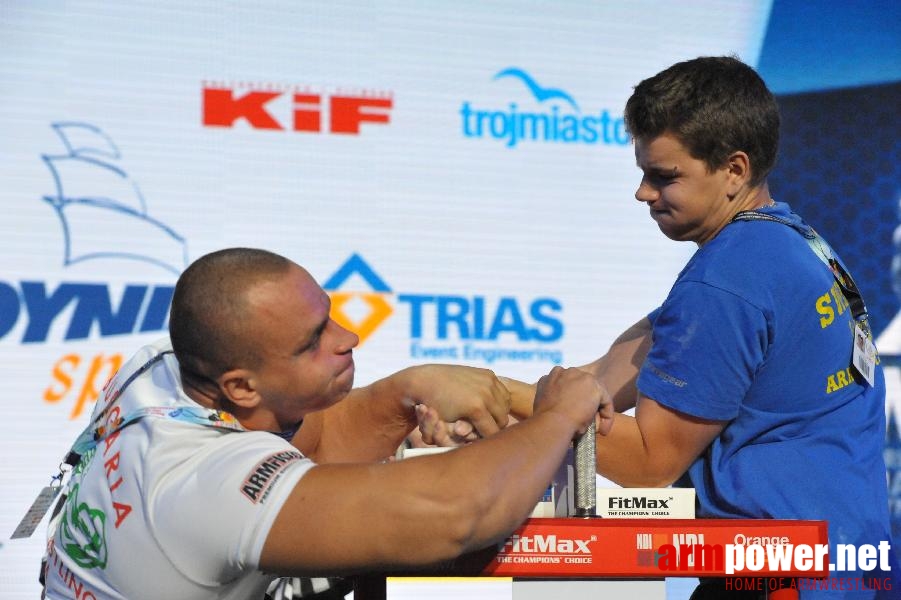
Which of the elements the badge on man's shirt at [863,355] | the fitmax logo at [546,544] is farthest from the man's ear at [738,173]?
the fitmax logo at [546,544]

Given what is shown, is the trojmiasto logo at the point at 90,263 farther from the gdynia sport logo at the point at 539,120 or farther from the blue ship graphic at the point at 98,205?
the gdynia sport logo at the point at 539,120

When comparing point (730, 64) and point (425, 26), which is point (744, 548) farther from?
point (425, 26)

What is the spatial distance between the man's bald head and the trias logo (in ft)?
6.86

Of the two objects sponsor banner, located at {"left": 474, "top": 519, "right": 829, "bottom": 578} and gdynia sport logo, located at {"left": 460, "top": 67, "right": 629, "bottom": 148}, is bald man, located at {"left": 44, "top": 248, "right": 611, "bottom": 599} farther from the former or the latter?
gdynia sport logo, located at {"left": 460, "top": 67, "right": 629, "bottom": 148}

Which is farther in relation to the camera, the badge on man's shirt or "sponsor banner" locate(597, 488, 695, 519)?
the badge on man's shirt

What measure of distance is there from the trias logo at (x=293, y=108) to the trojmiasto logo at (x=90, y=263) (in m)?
0.38

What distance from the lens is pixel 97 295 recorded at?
3.44 metres

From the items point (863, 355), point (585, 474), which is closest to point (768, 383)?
point (863, 355)

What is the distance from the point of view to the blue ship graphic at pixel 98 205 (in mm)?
3422

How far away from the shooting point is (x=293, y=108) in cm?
359

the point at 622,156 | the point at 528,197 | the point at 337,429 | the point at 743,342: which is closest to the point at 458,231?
the point at 528,197

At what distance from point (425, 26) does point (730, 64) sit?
6.70 ft

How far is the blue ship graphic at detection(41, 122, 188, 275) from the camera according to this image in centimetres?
342

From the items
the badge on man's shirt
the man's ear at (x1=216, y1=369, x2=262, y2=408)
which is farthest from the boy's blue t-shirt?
the man's ear at (x1=216, y1=369, x2=262, y2=408)
